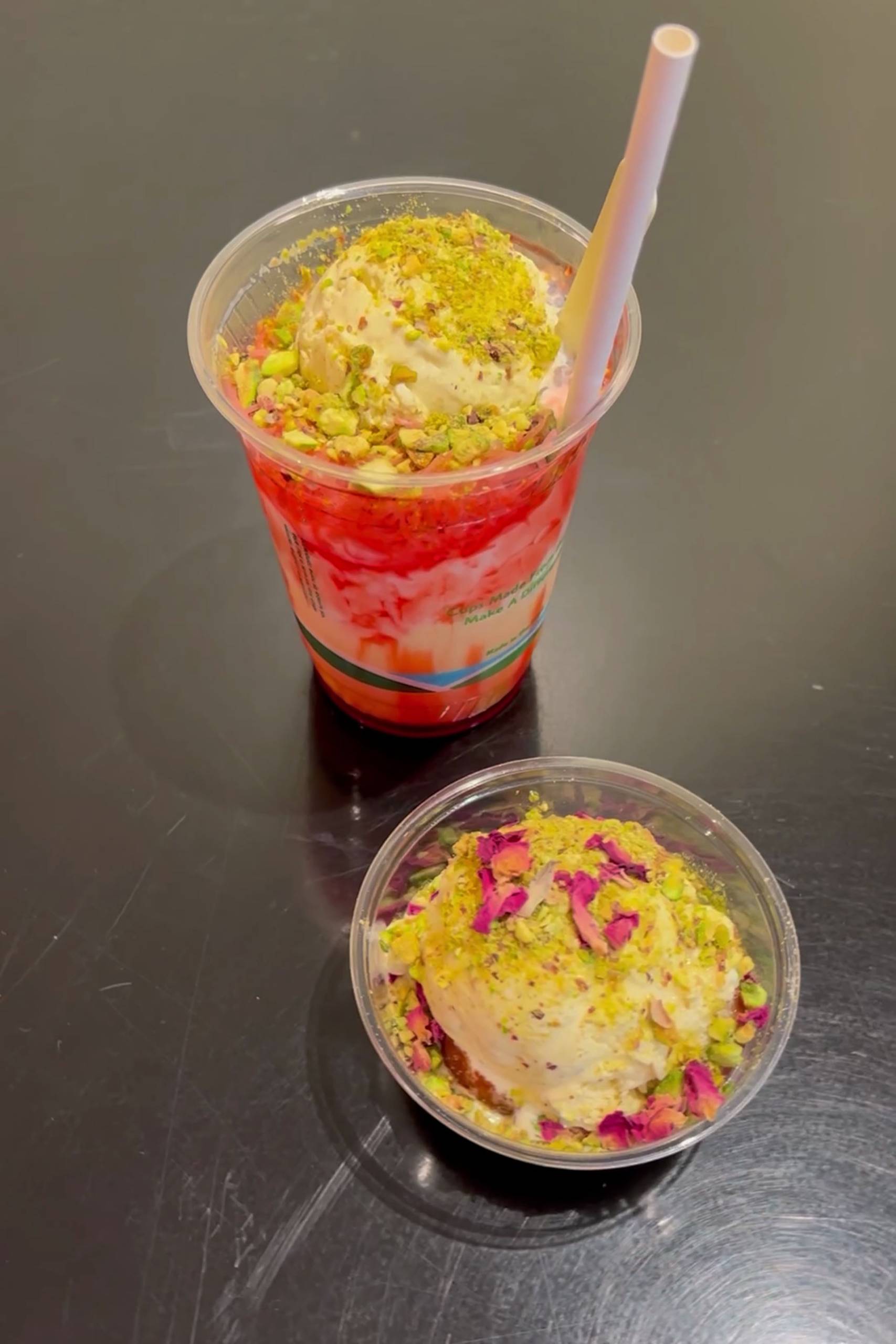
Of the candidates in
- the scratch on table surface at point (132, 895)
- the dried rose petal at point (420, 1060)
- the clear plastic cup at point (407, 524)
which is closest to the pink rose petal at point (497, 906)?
the dried rose petal at point (420, 1060)

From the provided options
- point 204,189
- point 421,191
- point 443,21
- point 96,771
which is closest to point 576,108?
point 443,21

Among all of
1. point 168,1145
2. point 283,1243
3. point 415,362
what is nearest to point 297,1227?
point 283,1243

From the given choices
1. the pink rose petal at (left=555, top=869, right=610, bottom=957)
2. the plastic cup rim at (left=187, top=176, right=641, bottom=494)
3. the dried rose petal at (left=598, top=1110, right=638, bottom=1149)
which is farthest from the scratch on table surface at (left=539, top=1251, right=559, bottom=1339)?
the plastic cup rim at (left=187, top=176, right=641, bottom=494)

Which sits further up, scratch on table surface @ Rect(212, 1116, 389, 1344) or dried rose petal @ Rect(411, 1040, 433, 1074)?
dried rose petal @ Rect(411, 1040, 433, 1074)

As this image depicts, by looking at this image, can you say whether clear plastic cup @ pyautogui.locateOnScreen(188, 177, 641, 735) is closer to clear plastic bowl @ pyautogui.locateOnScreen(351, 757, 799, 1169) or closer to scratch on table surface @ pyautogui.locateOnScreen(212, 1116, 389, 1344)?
clear plastic bowl @ pyautogui.locateOnScreen(351, 757, 799, 1169)

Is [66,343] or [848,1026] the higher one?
[66,343]

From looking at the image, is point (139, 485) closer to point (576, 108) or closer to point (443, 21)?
point (576, 108)
